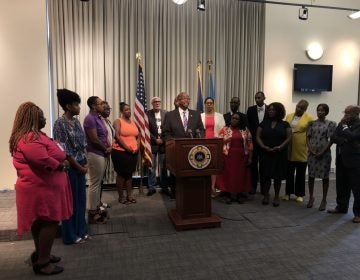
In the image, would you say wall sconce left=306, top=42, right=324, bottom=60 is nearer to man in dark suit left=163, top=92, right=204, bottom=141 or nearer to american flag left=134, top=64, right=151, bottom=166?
man in dark suit left=163, top=92, right=204, bottom=141

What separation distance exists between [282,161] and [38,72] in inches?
154

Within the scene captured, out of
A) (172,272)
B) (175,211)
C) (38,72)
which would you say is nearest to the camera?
(172,272)

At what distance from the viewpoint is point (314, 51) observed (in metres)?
6.36

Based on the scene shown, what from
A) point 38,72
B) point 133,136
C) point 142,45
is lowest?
→ point 133,136

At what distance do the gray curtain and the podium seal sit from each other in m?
2.39

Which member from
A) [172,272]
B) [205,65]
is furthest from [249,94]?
[172,272]

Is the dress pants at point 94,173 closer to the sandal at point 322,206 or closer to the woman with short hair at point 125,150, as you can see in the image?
the woman with short hair at point 125,150

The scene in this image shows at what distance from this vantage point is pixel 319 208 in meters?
4.38

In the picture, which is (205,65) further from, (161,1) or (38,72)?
(38,72)

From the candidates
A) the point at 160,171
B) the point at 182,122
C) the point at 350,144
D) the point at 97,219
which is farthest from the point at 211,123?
the point at 97,219

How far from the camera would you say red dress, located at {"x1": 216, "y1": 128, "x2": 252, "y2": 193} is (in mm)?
4586

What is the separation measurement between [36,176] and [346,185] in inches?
143

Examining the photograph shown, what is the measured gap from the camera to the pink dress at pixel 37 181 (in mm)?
2328

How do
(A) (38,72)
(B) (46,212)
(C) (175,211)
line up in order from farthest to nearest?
(A) (38,72) → (C) (175,211) → (B) (46,212)
